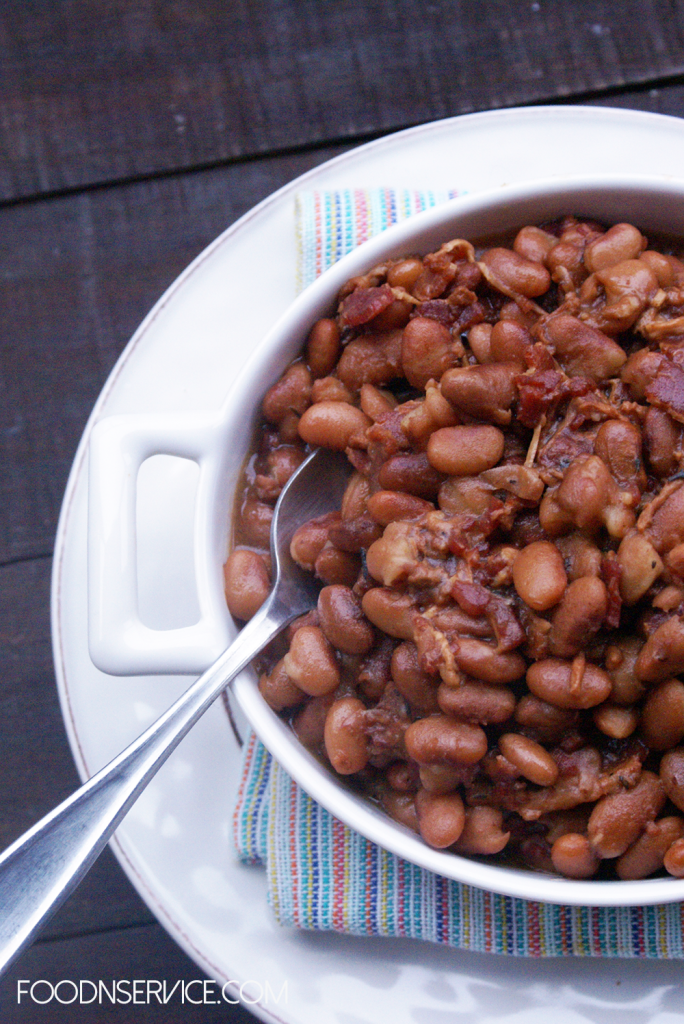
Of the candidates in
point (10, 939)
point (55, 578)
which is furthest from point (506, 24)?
point (10, 939)

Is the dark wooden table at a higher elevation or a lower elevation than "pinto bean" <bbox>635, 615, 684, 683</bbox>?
higher

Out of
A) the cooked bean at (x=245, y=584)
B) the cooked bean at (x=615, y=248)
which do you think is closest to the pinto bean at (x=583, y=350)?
the cooked bean at (x=615, y=248)

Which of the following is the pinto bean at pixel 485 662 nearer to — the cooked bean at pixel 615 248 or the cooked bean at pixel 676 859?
the cooked bean at pixel 676 859

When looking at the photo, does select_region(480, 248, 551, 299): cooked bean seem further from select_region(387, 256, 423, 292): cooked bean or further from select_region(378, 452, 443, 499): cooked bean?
select_region(378, 452, 443, 499): cooked bean

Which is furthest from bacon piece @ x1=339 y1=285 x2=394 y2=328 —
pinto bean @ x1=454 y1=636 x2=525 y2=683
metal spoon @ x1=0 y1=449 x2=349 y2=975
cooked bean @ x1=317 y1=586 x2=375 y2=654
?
pinto bean @ x1=454 y1=636 x2=525 y2=683

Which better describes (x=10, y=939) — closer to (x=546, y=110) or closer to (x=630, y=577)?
(x=630, y=577)

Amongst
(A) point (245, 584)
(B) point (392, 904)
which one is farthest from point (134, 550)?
(B) point (392, 904)
